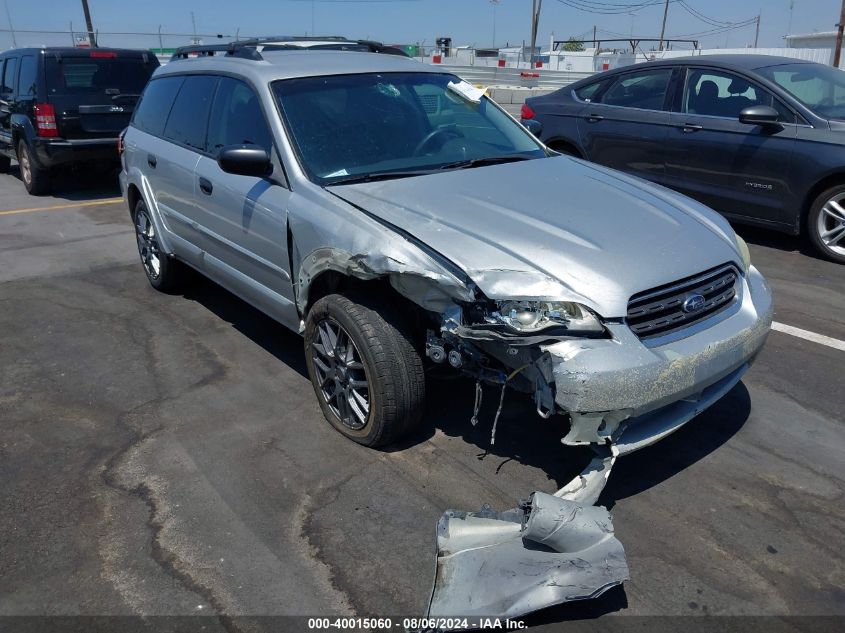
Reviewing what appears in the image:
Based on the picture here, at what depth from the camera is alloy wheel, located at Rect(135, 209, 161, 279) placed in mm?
5876

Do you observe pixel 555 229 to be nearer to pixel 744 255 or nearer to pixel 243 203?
pixel 744 255

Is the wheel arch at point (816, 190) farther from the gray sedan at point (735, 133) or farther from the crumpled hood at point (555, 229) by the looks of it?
the crumpled hood at point (555, 229)

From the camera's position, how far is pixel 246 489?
3340 millimetres

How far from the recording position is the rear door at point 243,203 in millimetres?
3936

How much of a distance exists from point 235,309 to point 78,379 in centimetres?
145

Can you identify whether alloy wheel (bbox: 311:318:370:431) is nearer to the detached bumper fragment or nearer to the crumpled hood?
the crumpled hood

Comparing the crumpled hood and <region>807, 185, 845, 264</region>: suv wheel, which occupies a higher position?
the crumpled hood

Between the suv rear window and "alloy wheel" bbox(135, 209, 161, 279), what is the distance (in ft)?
16.8

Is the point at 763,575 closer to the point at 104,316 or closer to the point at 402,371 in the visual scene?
the point at 402,371

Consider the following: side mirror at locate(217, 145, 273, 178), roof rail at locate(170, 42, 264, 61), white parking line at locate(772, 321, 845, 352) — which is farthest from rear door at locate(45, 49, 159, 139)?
white parking line at locate(772, 321, 845, 352)

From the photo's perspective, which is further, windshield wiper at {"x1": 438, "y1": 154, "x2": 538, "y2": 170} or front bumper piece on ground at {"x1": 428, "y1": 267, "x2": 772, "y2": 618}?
windshield wiper at {"x1": 438, "y1": 154, "x2": 538, "y2": 170}

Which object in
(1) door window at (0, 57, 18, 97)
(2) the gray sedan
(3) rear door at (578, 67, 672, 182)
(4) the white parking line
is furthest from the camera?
(1) door window at (0, 57, 18, 97)

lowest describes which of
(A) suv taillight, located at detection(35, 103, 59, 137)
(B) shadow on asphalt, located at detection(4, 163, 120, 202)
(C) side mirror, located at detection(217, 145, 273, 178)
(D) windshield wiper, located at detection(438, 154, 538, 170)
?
(B) shadow on asphalt, located at detection(4, 163, 120, 202)

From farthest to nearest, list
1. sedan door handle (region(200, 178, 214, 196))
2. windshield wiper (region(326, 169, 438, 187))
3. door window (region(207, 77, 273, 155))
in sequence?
1. sedan door handle (region(200, 178, 214, 196))
2. door window (region(207, 77, 273, 155))
3. windshield wiper (region(326, 169, 438, 187))
